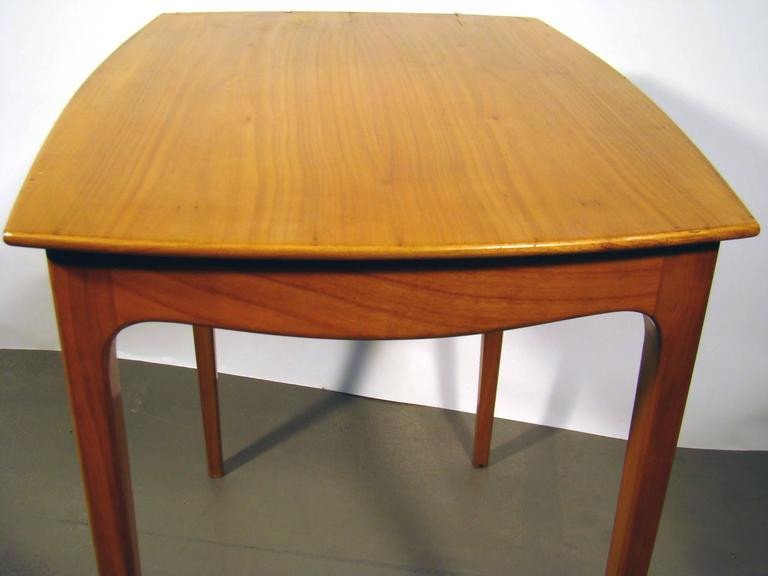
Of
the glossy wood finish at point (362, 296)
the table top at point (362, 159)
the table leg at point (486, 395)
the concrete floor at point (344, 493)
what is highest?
the table top at point (362, 159)

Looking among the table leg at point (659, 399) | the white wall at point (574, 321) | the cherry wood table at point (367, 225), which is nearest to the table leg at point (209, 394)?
the white wall at point (574, 321)

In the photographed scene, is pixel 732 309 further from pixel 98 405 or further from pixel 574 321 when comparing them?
pixel 98 405

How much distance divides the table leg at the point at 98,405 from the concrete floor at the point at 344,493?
43 centimetres

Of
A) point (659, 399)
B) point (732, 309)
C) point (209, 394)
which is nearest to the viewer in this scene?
point (659, 399)

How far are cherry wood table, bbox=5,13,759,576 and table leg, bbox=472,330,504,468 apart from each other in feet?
1.50

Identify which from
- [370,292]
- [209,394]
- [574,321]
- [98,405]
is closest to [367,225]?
[370,292]

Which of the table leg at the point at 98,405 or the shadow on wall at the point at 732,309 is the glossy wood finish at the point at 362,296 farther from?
the shadow on wall at the point at 732,309

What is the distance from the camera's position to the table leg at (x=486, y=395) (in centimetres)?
120

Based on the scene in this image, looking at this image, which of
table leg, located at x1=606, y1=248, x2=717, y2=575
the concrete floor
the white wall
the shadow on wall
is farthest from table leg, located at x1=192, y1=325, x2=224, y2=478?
the shadow on wall

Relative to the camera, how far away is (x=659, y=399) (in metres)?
0.67

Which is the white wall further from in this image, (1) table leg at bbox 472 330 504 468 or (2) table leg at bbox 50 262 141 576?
(2) table leg at bbox 50 262 141 576

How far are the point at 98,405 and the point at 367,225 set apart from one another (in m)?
0.26

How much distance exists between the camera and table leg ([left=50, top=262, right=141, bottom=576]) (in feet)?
1.95

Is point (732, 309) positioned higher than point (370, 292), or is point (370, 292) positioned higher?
point (370, 292)
